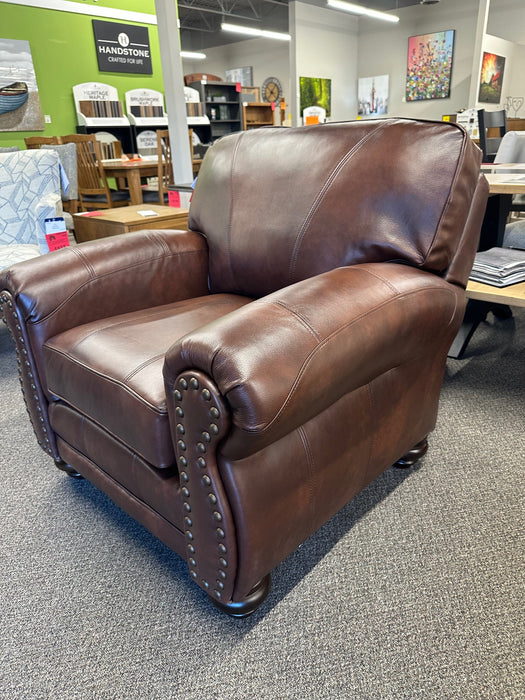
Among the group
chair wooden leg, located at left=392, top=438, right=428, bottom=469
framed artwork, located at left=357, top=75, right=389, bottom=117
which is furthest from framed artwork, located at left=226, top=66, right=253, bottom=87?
chair wooden leg, located at left=392, top=438, right=428, bottom=469

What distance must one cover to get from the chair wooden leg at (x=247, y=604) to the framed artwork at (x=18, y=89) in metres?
7.21

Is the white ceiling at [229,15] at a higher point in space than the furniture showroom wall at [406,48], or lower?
higher

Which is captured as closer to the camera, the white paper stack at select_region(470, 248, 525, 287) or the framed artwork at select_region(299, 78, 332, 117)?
the white paper stack at select_region(470, 248, 525, 287)

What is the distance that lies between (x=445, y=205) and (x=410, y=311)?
29 cm

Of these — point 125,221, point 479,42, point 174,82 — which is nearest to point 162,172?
point 174,82

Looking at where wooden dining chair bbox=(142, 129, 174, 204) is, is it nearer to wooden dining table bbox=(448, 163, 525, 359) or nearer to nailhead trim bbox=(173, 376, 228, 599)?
wooden dining table bbox=(448, 163, 525, 359)

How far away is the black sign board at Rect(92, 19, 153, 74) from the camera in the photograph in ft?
23.0

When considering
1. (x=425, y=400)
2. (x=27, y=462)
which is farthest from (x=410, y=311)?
(x=27, y=462)

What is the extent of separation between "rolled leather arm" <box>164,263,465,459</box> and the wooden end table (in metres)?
1.70

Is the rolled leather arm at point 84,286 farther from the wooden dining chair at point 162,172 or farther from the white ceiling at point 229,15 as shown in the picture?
the white ceiling at point 229,15

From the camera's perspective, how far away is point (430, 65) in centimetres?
957

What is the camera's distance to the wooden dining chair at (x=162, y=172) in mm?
4176

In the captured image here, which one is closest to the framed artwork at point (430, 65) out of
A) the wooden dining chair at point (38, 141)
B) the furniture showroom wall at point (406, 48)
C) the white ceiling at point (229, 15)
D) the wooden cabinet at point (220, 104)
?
the furniture showroom wall at point (406, 48)

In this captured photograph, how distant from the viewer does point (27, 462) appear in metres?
1.61
